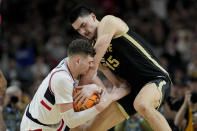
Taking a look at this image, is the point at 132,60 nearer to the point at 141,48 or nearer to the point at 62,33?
the point at 141,48

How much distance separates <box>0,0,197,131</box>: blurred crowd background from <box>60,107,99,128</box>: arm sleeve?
16.2 feet

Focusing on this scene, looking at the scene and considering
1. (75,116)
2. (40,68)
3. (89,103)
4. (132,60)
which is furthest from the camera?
(40,68)

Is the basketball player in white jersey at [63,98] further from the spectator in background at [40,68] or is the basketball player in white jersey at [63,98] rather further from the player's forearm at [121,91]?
the spectator in background at [40,68]

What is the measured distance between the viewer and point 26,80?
40.0 ft

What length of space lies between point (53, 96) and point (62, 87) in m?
0.22

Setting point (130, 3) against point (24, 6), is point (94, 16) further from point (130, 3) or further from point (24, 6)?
point (24, 6)

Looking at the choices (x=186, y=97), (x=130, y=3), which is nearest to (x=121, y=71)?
(x=186, y=97)

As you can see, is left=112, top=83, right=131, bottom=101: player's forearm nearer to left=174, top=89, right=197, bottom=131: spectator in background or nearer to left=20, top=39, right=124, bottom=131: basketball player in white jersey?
left=20, top=39, right=124, bottom=131: basketball player in white jersey

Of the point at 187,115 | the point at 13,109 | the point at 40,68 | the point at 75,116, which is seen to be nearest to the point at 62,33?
the point at 40,68

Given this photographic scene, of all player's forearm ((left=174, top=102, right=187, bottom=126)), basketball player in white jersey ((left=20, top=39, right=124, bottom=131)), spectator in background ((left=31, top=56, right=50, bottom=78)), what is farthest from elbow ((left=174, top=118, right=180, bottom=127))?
spectator in background ((left=31, top=56, right=50, bottom=78))

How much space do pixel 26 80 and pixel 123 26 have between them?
649 cm

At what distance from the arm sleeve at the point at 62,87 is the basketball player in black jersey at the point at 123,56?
17.9 inches

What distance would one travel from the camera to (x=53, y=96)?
18.6 ft

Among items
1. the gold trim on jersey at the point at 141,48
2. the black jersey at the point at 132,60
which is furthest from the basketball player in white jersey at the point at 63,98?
the gold trim on jersey at the point at 141,48
